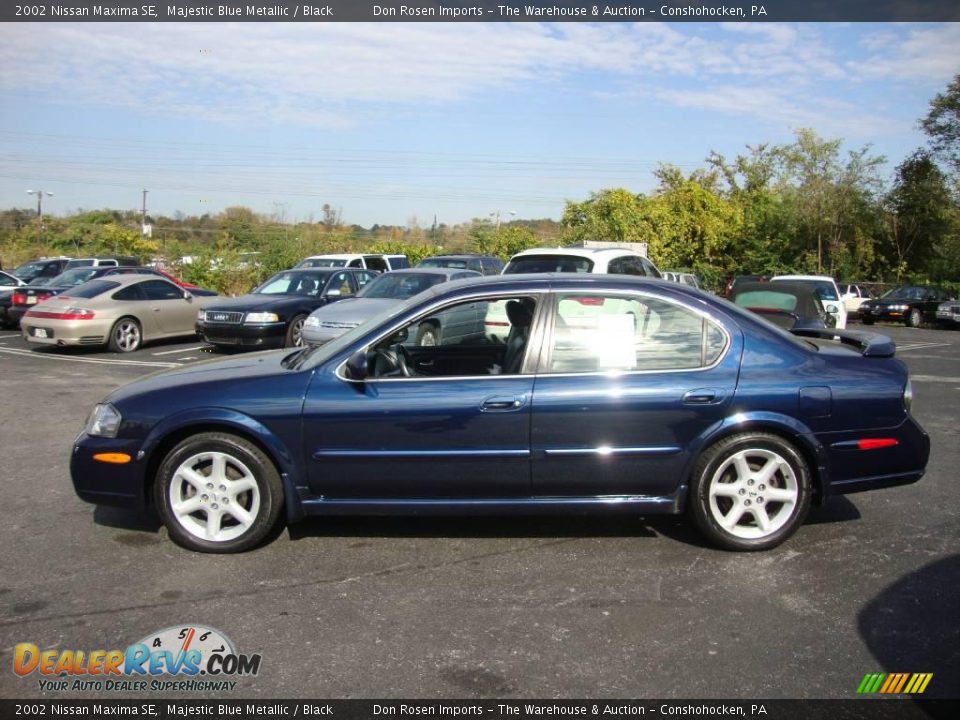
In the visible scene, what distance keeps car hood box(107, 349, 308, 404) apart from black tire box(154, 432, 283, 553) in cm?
29

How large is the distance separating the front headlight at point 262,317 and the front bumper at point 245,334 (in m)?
0.08

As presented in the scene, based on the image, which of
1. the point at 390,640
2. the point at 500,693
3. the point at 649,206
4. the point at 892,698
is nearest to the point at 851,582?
the point at 892,698

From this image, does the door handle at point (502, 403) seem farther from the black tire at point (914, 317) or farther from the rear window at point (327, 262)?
the black tire at point (914, 317)

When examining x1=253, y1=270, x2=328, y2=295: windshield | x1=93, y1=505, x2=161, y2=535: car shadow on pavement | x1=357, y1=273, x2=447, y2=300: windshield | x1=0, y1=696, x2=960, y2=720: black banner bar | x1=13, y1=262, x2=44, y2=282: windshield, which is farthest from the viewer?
x1=13, y1=262, x2=44, y2=282: windshield

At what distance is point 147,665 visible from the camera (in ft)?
11.3

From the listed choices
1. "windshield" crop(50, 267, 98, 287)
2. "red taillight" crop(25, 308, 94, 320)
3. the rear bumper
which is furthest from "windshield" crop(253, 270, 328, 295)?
the rear bumper

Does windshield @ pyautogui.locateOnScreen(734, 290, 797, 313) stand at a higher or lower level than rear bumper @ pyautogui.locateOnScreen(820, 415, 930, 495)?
higher

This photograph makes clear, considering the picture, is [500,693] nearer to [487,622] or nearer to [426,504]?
[487,622]

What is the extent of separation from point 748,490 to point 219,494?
2.98 meters

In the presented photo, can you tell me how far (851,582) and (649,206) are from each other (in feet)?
105

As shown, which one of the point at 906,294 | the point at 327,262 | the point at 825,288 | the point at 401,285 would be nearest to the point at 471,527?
the point at 401,285

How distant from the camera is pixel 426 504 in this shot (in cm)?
459

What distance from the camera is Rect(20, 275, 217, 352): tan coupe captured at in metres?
14.1

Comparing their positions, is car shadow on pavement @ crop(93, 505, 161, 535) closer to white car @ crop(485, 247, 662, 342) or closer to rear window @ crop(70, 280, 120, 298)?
white car @ crop(485, 247, 662, 342)
